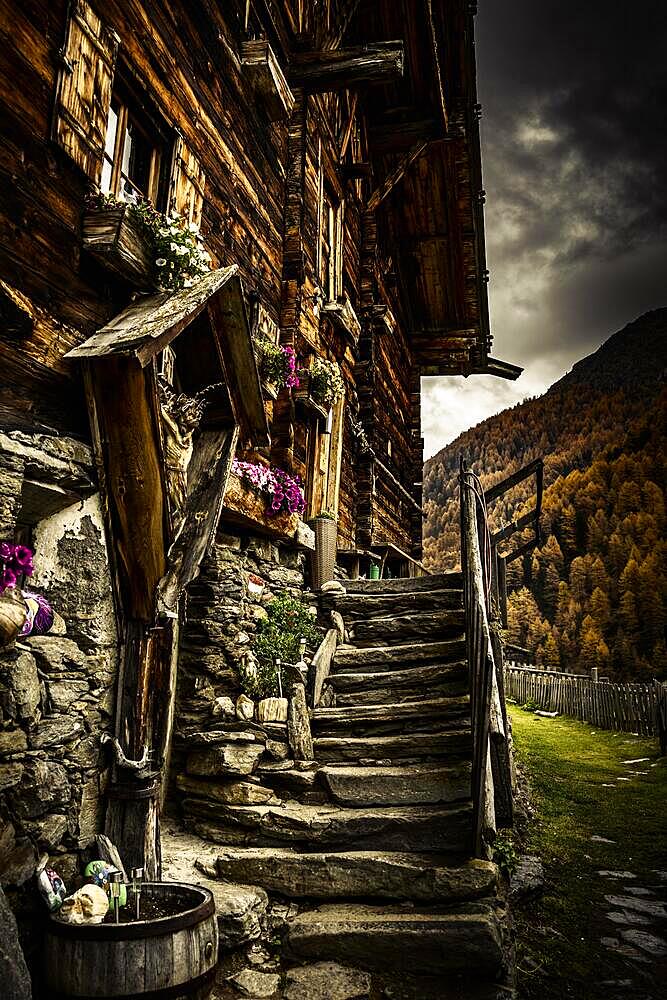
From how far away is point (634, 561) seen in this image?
23625 mm

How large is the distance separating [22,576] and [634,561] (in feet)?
77.2

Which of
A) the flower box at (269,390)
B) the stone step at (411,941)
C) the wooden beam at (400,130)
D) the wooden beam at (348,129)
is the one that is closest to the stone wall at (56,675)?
the stone step at (411,941)

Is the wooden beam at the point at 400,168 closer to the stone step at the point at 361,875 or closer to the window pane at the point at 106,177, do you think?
the window pane at the point at 106,177

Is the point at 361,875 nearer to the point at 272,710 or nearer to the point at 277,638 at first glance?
the point at 272,710

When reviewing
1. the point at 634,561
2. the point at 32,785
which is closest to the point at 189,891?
the point at 32,785

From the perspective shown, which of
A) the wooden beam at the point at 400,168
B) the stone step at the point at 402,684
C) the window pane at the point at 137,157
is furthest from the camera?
the wooden beam at the point at 400,168

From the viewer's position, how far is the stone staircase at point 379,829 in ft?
12.6

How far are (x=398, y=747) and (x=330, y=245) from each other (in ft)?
21.9

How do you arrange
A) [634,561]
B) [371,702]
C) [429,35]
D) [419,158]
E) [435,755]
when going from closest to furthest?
1. [435,755]
2. [371,702]
3. [429,35]
4. [419,158]
5. [634,561]

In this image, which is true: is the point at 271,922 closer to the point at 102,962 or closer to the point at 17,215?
the point at 102,962

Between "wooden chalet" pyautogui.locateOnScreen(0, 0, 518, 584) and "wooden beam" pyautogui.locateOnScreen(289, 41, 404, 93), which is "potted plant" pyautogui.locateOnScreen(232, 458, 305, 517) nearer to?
"wooden chalet" pyautogui.locateOnScreen(0, 0, 518, 584)

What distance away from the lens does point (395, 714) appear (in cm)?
564

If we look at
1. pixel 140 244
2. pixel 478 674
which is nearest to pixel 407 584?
pixel 478 674

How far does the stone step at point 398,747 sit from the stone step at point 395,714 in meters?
0.17
